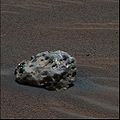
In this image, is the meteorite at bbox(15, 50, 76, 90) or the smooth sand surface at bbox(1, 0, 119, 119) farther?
the meteorite at bbox(15, 50, 76, 90)

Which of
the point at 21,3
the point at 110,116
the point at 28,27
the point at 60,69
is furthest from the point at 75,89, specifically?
the point at 21,3

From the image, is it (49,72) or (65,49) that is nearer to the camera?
(49,72)

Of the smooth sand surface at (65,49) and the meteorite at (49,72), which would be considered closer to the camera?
the smooth sand surface at (65,49)

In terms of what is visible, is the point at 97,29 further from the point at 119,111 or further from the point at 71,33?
the point at 119,111
